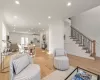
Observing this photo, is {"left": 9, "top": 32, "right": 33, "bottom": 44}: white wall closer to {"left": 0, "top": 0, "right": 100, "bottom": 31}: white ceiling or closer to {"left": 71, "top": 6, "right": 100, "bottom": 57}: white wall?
{"left": 0, "top": 0, "right": 100, "bottom": 31}: white ceiling

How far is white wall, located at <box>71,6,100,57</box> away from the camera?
5461 mm

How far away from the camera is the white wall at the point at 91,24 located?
17.9ft

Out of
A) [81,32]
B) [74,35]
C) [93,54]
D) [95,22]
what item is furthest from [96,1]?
[74,35]

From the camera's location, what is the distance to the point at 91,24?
586 cm

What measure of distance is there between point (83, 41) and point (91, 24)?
1371mm

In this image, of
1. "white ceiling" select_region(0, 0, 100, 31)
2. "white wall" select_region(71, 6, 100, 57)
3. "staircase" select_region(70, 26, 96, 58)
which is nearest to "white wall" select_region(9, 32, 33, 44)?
"white ceiling" select_region(0, 0, 100, 31)

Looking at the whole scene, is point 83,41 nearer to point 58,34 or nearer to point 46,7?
point 58,34

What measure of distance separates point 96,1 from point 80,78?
3.03m

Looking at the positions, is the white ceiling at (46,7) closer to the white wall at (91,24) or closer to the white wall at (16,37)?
the white wall at (91,24)

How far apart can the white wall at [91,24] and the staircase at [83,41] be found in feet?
1.05

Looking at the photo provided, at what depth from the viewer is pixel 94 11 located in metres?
5.68

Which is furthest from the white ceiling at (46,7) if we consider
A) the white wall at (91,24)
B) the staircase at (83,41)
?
the staircase at (83,41)

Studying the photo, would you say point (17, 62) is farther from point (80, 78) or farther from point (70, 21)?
point (70, 21)

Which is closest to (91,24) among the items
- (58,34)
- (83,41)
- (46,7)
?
(83,41)
